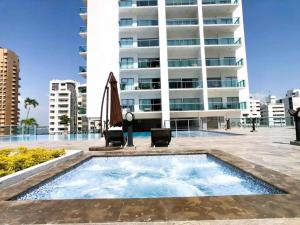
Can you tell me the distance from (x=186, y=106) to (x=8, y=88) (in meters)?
134

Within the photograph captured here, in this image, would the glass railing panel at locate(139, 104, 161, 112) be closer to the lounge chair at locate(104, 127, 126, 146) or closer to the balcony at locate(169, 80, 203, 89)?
the balcony at locate(169, 80, 203, 89)

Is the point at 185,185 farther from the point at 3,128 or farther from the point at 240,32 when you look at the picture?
the point at 240,32

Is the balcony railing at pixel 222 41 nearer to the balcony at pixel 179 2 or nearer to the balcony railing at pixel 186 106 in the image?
the balcony at pixel 179 2

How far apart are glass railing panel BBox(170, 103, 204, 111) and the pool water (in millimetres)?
20274

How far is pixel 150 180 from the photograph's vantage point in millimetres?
5211

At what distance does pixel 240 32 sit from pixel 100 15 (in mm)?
21187

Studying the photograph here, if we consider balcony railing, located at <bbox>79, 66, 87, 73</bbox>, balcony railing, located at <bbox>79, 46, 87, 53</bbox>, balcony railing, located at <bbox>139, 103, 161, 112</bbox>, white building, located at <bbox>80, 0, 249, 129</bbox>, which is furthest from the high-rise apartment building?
balcony railing, located at <bbox>139, 103, 161, 112</bbox>

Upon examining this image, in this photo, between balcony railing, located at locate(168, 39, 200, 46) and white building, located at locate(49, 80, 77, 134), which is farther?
white building, located at locate(49, 80, 77, 134)

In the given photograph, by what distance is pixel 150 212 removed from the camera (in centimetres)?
229

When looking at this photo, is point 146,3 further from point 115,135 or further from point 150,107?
point 115,135

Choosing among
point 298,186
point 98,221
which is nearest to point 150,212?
point 98,221

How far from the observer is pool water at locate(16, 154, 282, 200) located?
3.78m

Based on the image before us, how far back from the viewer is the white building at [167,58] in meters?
27.9

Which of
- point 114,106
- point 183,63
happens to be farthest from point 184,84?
point 114,106
